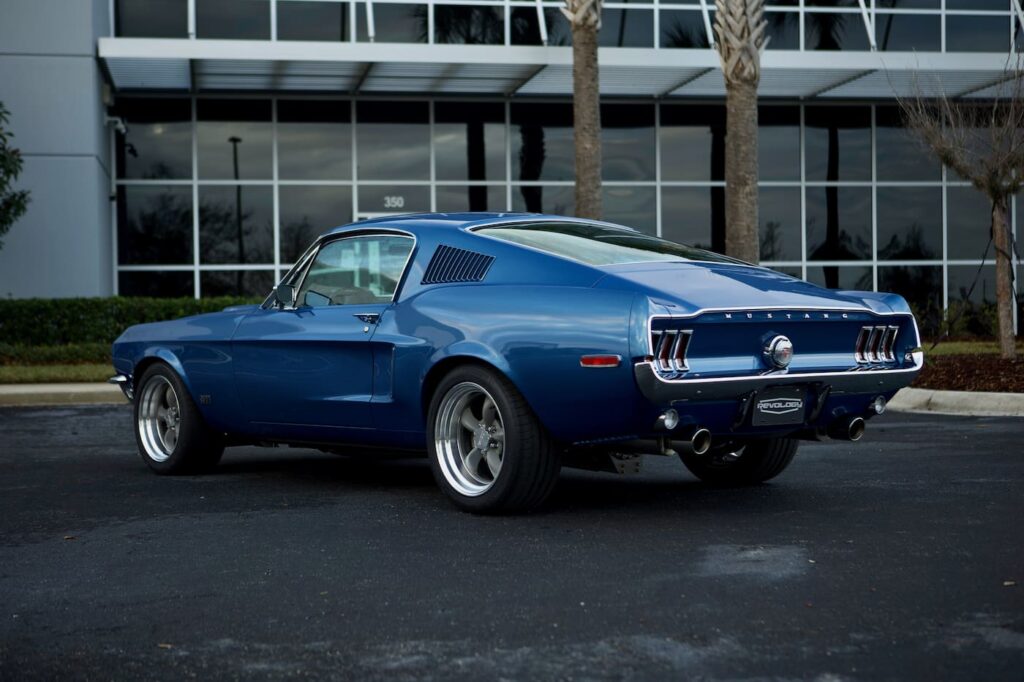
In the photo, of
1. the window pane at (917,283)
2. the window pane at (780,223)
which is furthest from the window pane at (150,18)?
the window pane at (917,283)

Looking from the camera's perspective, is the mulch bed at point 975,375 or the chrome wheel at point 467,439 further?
the mulch bed at point 975,375

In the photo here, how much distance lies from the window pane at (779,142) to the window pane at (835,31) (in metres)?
1.33

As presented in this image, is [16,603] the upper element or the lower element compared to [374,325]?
lower

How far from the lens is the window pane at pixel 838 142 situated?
2578cm

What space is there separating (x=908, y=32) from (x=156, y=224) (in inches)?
522

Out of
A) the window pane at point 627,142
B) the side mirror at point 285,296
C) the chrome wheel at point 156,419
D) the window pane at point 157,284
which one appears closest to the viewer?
the side mirror at point 285,296

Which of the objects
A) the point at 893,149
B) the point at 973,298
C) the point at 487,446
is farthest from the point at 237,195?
the point at 487,446

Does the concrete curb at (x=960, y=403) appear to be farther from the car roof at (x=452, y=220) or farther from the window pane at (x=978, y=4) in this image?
the window pane at (x=978, y=4)

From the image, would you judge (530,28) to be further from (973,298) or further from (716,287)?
(716,287)

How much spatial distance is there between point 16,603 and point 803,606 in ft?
8.96

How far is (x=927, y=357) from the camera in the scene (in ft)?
56.1

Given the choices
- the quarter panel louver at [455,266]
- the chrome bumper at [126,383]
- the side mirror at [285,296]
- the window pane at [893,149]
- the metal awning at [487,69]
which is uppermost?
the metal awning at [487,69]

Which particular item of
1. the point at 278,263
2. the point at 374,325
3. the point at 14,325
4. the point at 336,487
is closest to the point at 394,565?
the point at 374,325

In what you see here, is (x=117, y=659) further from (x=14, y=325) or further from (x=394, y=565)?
(x=14, y=325)
